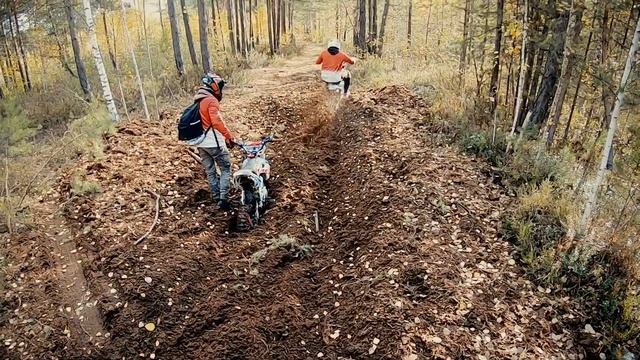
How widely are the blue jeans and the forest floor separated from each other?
0.28 meters

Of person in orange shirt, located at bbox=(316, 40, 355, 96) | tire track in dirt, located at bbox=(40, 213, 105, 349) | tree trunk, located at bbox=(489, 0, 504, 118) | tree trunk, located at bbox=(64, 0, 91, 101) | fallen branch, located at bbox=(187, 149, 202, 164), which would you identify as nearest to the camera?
tire track in dirt, located at bbox=(40, 213, 105, 349)

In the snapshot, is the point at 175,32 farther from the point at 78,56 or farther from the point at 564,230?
the point at 564,230

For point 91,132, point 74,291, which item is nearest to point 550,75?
point 74,291

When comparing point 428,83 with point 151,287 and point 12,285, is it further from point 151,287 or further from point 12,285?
point 12,285

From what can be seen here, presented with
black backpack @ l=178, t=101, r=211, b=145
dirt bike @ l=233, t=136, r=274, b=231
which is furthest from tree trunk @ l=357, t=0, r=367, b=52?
black backpack @ l=178, t=101, r=211, b=145

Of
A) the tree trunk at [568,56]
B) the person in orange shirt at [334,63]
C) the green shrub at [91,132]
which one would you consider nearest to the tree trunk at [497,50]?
the tree trunk at [568,56]

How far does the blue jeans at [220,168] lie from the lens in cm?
666

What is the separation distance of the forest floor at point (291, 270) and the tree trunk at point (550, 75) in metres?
2.01

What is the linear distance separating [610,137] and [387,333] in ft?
11.0

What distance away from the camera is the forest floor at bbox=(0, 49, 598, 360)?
4.49 metres

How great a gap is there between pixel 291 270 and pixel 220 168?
7.22 ft

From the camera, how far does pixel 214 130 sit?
644 centimetres

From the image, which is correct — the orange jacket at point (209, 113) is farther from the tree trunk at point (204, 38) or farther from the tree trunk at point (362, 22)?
the tree trunk at point (362, 22)

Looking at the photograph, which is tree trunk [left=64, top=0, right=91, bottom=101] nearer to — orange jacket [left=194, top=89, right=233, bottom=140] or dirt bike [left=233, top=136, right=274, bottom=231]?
orange jacket [left=194, top=89, right=233, bottom=140]
